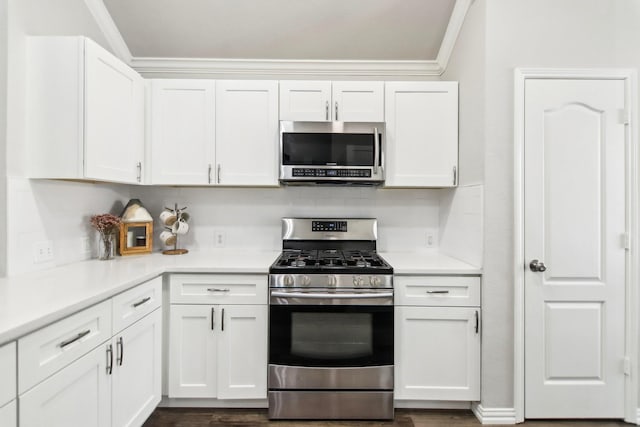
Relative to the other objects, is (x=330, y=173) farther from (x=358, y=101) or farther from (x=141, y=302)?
(x=141, y=302)

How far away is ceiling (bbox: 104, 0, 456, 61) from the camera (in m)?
2.26

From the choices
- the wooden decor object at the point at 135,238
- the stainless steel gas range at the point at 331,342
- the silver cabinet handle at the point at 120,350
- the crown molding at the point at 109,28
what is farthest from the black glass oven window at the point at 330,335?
the crown molding at the point at 109,28

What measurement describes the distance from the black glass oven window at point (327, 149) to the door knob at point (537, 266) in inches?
45.2

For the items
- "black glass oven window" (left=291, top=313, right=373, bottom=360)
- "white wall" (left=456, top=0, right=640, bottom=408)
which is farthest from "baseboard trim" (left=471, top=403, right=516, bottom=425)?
"black glass oven window" (left=291, top=313, right=373, bottom=360)

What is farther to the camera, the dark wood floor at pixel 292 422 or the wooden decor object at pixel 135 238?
the wooden decor object at pixel 135 238

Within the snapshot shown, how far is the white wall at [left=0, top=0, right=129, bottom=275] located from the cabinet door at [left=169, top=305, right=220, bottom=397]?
79 centimetres

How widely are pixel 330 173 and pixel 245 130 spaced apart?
26.8 inches

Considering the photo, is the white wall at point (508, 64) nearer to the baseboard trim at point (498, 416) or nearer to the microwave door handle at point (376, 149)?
the baseboard trim at point (498, 416)

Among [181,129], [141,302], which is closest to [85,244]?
[141,302]

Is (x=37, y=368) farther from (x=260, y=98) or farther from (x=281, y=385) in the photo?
(x=260, y=98)

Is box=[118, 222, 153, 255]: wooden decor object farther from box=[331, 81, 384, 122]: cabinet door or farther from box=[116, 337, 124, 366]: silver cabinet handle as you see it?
box=[331, 81, 384, 122]: cabinet door

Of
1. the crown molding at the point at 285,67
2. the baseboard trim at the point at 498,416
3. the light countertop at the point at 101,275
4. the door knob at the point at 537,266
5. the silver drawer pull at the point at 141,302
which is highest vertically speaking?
the crown molding at the point at 285,67

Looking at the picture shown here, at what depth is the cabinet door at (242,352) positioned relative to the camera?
2004 mm

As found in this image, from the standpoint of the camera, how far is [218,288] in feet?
6.62
